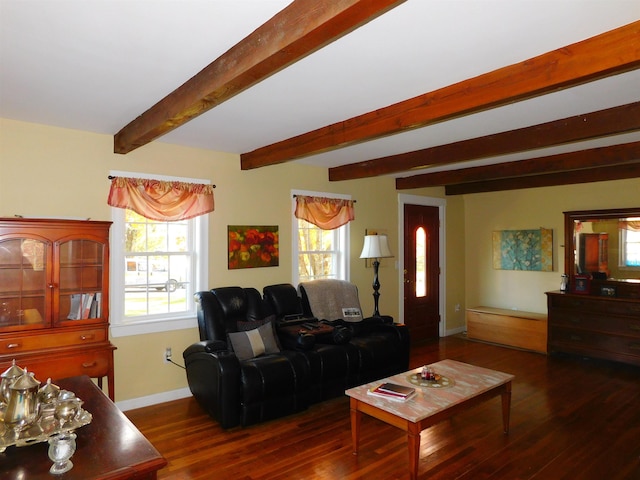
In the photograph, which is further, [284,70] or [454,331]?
[454,331]

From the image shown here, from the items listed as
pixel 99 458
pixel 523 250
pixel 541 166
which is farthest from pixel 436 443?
pixel 523 250

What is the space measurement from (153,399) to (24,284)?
5.12ft

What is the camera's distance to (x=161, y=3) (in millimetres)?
1686

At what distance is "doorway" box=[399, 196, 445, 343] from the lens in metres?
6.20

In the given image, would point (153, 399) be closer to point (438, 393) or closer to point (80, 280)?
point (80, 280)

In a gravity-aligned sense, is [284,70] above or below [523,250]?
above

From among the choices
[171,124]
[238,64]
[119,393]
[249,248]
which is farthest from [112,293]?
[238,64]

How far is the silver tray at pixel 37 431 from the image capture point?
153 cm

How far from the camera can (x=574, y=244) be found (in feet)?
18.5

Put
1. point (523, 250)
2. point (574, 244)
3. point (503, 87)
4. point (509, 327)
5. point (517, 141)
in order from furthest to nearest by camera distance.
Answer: point (523, 250)
point (509, 327)
point (574, 244)
point (517, 141)
point (503, 87)

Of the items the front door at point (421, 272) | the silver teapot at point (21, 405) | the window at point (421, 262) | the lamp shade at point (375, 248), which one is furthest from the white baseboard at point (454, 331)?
the silver teapot at point (21, 405)

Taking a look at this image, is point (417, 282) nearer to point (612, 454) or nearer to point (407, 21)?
point (612, 454)

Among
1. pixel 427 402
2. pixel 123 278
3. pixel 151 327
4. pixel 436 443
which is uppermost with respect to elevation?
pixel 123 278

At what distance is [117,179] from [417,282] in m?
4.43
